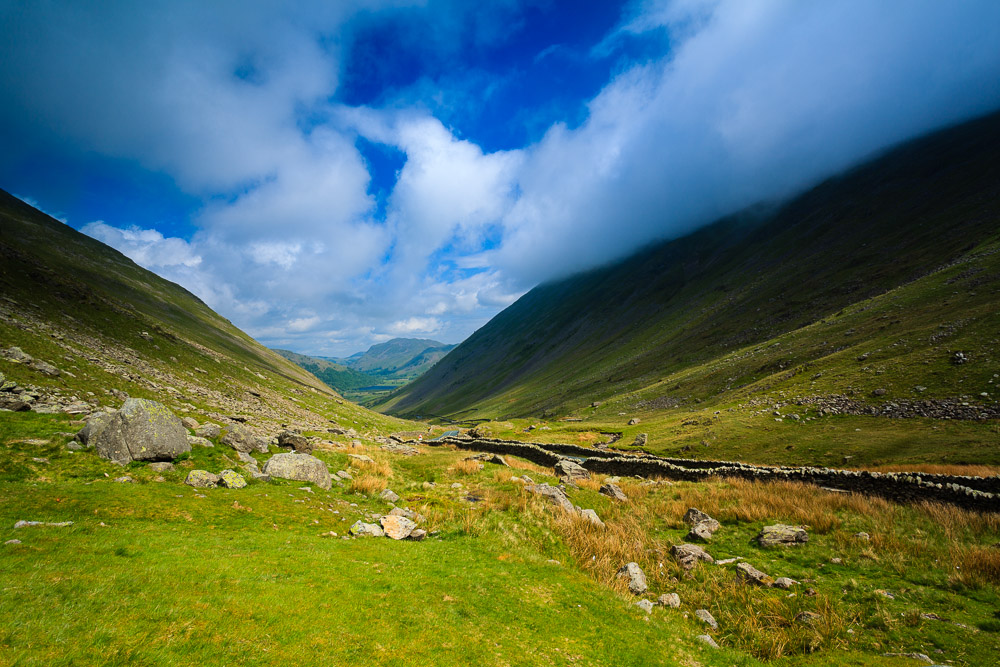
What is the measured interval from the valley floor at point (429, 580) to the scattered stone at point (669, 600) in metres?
0.33

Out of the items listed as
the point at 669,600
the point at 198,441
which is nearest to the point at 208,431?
the point at 198,441

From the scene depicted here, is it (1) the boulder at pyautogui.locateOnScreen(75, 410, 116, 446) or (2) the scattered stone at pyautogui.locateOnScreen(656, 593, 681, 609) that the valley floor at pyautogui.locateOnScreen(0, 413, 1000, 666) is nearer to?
(2) the scattered stone at pyautogui.locateOnScreen(656, 593, 681, 609)

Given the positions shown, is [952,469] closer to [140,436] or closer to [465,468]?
[465,468]

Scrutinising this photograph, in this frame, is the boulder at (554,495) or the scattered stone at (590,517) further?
the boulder at (554,495)

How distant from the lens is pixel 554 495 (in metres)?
19.9

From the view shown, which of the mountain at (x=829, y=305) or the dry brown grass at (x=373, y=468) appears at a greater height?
the mountain at (x=829, y=305)

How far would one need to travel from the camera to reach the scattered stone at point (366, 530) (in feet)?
46.3

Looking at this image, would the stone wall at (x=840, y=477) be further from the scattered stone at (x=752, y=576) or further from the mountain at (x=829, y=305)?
the mountain at (x=829, y=305)

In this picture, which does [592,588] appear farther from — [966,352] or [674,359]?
[674,359]

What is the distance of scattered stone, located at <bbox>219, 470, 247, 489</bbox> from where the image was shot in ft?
50.5

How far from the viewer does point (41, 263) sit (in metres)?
49.2

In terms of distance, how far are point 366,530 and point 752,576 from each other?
46.5ft

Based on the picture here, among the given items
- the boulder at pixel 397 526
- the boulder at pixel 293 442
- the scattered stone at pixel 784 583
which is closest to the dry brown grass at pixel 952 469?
the scattered stone at pixel 784 583

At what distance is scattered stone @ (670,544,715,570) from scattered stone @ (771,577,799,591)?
92.9 inches
